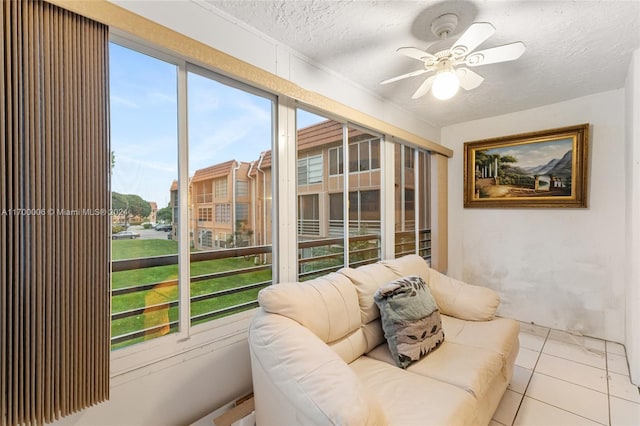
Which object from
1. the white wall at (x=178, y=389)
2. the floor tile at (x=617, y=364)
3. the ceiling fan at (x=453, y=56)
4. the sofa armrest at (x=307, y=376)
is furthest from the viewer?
the floor tile at (x=617, y=364)

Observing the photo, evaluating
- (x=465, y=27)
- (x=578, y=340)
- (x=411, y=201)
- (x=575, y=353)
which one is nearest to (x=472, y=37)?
(x=465, y=27)

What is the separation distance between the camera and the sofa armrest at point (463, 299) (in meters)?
2.23

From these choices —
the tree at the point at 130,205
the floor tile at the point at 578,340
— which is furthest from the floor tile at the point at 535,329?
the tree at the point at 130,205

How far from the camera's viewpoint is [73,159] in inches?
46.8

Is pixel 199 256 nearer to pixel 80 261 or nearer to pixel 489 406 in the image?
pixel 80 261

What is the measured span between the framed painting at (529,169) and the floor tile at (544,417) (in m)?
2.06

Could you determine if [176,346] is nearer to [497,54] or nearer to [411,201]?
[497,54]

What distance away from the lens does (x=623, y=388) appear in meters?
2.10

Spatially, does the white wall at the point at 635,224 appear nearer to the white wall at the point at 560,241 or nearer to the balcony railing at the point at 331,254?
the white wall at the point at 560,241

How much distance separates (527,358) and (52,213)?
11.3 feet

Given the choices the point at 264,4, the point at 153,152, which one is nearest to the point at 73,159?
the point at 153,152

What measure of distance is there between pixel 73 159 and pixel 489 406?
2.37 meters

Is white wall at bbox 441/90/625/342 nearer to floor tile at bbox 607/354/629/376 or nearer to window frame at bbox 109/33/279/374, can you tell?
floor tile at bbox 607/354/629/376

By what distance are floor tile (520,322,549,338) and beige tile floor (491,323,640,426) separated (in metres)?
0.14
